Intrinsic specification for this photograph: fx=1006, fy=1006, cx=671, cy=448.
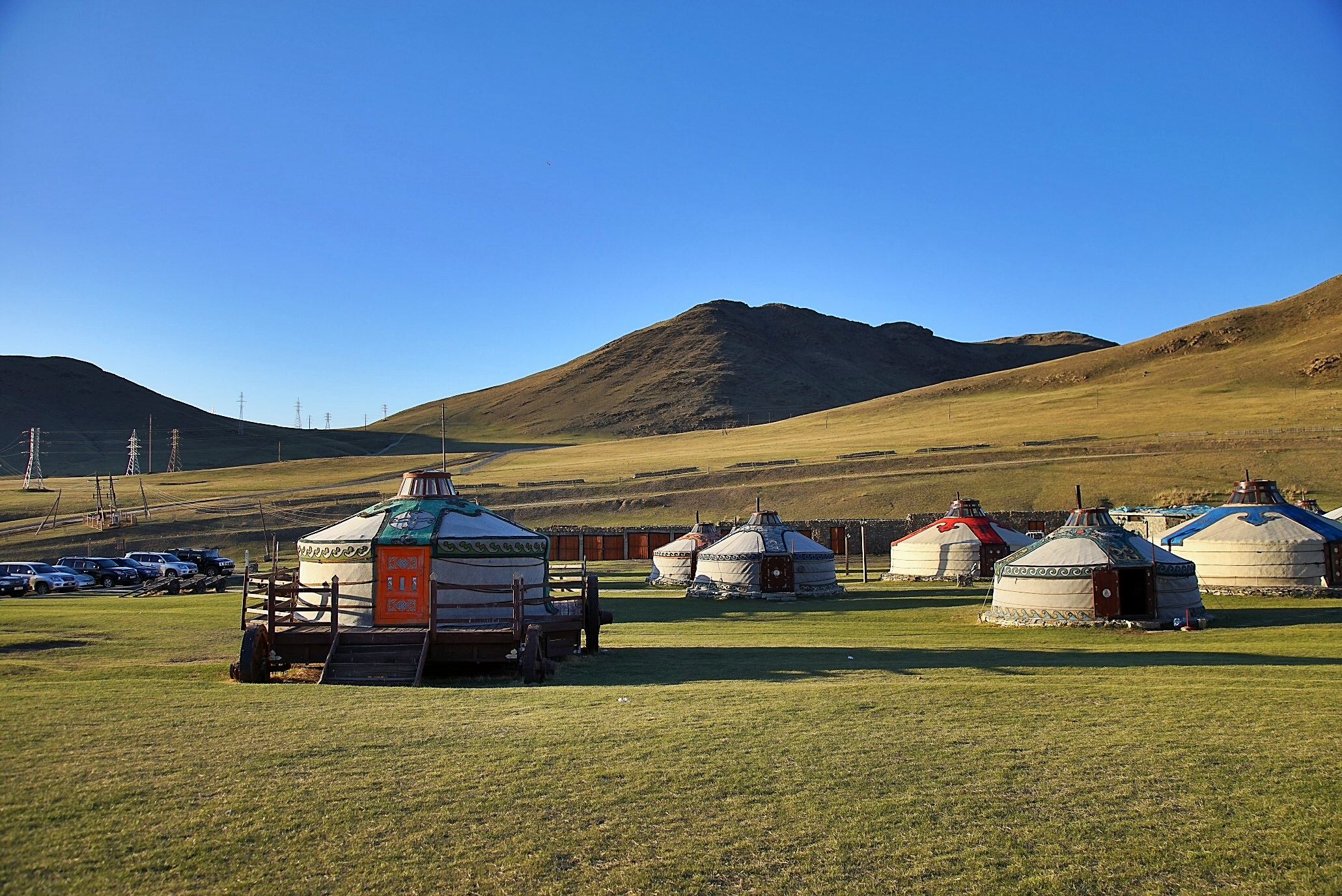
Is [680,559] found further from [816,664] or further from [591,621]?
[816,664]

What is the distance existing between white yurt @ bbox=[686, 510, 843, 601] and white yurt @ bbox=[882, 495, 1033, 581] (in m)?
4.62

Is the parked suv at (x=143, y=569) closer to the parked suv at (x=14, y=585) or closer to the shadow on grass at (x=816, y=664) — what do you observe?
the parked suv at (x=14, y=585)

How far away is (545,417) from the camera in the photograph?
14975 centimetres

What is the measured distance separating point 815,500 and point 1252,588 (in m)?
27.2

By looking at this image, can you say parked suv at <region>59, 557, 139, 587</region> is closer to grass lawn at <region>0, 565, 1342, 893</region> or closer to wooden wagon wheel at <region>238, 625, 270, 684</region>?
grass lawn at <region>0, 565, 1342, 893</region>

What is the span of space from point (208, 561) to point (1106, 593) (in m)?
30.9

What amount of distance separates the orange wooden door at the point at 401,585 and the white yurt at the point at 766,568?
1414 centimetres

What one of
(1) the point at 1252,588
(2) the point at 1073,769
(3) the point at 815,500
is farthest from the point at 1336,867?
(3) the point at 815,500

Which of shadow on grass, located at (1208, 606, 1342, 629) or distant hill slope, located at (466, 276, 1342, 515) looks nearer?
shadow on grass, located at (1208, 606, 1342, 629)

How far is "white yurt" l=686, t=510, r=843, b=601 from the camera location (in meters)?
27.8

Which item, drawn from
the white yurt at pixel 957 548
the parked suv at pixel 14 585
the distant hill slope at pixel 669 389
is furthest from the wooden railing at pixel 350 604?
the distant hill slope at pixel 669 389

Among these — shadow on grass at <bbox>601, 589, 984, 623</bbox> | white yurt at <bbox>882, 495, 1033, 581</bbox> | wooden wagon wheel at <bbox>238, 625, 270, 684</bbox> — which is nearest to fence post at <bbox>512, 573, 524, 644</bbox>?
wooden wagon wheel at <bbox>238, 625, 270, 684</bbox>

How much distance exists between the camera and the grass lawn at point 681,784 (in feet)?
17.4

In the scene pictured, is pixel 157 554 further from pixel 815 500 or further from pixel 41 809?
pixel 41 809
